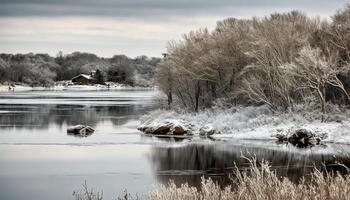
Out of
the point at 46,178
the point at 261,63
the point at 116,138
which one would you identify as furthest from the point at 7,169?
the point at 261,63

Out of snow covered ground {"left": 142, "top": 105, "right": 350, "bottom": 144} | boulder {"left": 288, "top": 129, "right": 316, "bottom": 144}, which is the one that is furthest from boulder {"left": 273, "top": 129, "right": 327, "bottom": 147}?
snow covered ground {"left": 142, "top": 105, "right": 350, "bottom": 144}

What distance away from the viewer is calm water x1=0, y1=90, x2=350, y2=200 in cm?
2541

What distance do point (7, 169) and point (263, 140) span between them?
1936cm

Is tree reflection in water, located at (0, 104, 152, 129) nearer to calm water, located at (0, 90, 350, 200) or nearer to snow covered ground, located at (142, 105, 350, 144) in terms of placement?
calm water, located at (0, 90, 350, 200)

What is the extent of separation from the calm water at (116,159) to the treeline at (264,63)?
24.3 feet

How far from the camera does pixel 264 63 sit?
4894 cm

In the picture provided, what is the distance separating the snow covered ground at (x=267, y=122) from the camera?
42.5 meters

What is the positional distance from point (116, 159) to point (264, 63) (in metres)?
20.0

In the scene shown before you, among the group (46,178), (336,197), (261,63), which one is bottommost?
(46,178)

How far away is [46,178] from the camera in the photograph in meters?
26.8

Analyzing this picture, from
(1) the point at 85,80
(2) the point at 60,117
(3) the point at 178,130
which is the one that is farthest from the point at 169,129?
(1) the point at 85,80

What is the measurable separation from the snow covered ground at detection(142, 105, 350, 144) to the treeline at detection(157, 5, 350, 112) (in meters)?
0.97

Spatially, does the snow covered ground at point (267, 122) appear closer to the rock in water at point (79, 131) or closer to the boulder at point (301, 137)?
the boulder at point (301, 137)

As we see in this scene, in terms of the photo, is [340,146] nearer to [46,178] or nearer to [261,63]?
[261,63]
